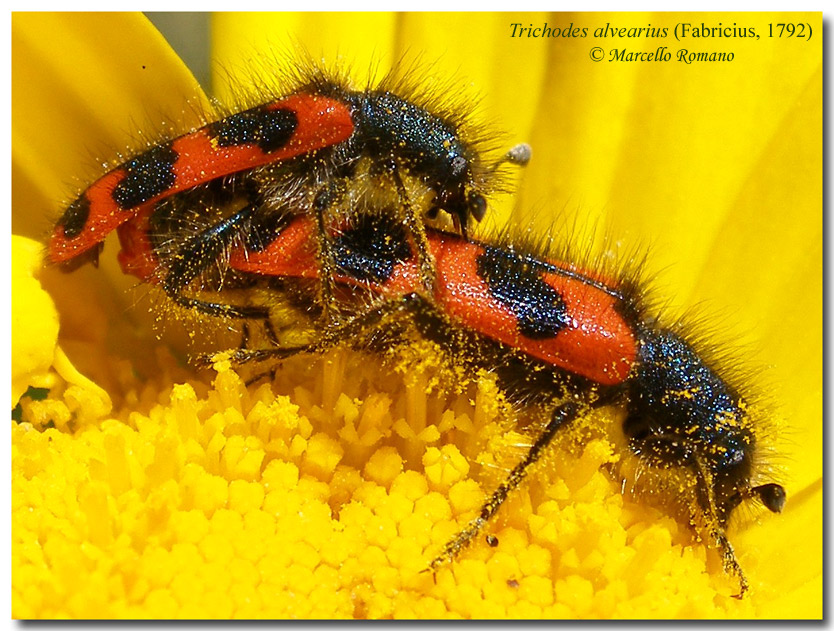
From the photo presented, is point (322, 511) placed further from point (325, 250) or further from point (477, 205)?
point (477, 205)

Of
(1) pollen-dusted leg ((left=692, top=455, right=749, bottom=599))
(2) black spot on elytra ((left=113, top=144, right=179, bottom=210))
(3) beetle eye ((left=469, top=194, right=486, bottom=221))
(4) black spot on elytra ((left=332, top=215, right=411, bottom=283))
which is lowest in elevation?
(1) pollen-dusted leg ((left=692, top=455, right=749, bottom=599))

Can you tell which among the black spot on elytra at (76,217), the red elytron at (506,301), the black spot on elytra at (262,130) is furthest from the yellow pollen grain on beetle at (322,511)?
the black spot on elytra at (262,130)

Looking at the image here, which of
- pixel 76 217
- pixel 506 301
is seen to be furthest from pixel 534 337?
pixel 76 217

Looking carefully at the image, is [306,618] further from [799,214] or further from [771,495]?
[799,214]

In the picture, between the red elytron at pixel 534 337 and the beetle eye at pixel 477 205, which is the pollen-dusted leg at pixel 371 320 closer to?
the red elytron at pixel 534 337

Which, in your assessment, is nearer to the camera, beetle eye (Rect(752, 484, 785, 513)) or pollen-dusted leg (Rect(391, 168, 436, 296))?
pollen-dusted leg (Rect(391, 168, 436, 296))

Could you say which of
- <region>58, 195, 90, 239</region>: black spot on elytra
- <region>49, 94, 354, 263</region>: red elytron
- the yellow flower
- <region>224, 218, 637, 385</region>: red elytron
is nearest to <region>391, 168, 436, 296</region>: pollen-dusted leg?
<region>224, 218, 637, 385</region>: red elytron

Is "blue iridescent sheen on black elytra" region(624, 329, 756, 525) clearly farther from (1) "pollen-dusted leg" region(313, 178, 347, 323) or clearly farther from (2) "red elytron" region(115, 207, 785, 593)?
(1) "pollen-dusted leg" region(313, 178, 347, 323)
